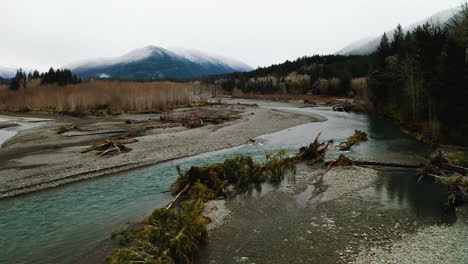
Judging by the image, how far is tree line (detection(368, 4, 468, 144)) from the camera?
2652 cm

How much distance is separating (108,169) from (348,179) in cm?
1763

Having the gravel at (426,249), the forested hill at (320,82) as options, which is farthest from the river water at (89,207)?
the forested hill at (320,82)

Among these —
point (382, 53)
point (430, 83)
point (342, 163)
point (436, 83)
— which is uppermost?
point (382, 53)

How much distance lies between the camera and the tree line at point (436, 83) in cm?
2652

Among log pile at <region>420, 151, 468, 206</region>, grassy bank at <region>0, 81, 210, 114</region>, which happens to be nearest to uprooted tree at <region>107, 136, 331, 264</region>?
log pile at <region>420, 151, 468, 206</region>

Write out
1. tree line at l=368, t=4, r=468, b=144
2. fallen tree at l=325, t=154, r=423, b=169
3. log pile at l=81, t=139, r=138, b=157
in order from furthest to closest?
tree line at l=368, t=4, r=468, b=144 < log pile at l=81, t=139, r=138, b=157 < fallen tree at l=325, t=154, r=423, b=169

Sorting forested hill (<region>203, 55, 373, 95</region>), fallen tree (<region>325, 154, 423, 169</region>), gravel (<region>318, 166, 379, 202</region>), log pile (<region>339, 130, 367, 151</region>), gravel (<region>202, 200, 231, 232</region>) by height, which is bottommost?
gravel (<region>202, 200, 231, 232</region>)

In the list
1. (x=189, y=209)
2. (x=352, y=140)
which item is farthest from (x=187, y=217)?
(x=352, y=140)

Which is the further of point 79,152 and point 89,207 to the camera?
point 79,152

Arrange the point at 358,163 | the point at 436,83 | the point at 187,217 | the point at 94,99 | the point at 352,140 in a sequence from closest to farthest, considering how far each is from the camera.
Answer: the point at 187,217
the point at 358,163
the point at 436,83
the point at 352,140
the point at 94,99

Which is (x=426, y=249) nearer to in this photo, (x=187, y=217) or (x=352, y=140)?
(x=187, y=217)

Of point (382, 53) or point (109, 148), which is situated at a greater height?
point (382, 53)

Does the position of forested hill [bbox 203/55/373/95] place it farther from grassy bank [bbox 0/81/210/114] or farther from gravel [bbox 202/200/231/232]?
gravel [bbox 202/200/231/232]

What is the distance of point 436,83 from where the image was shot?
2880 centimetres
